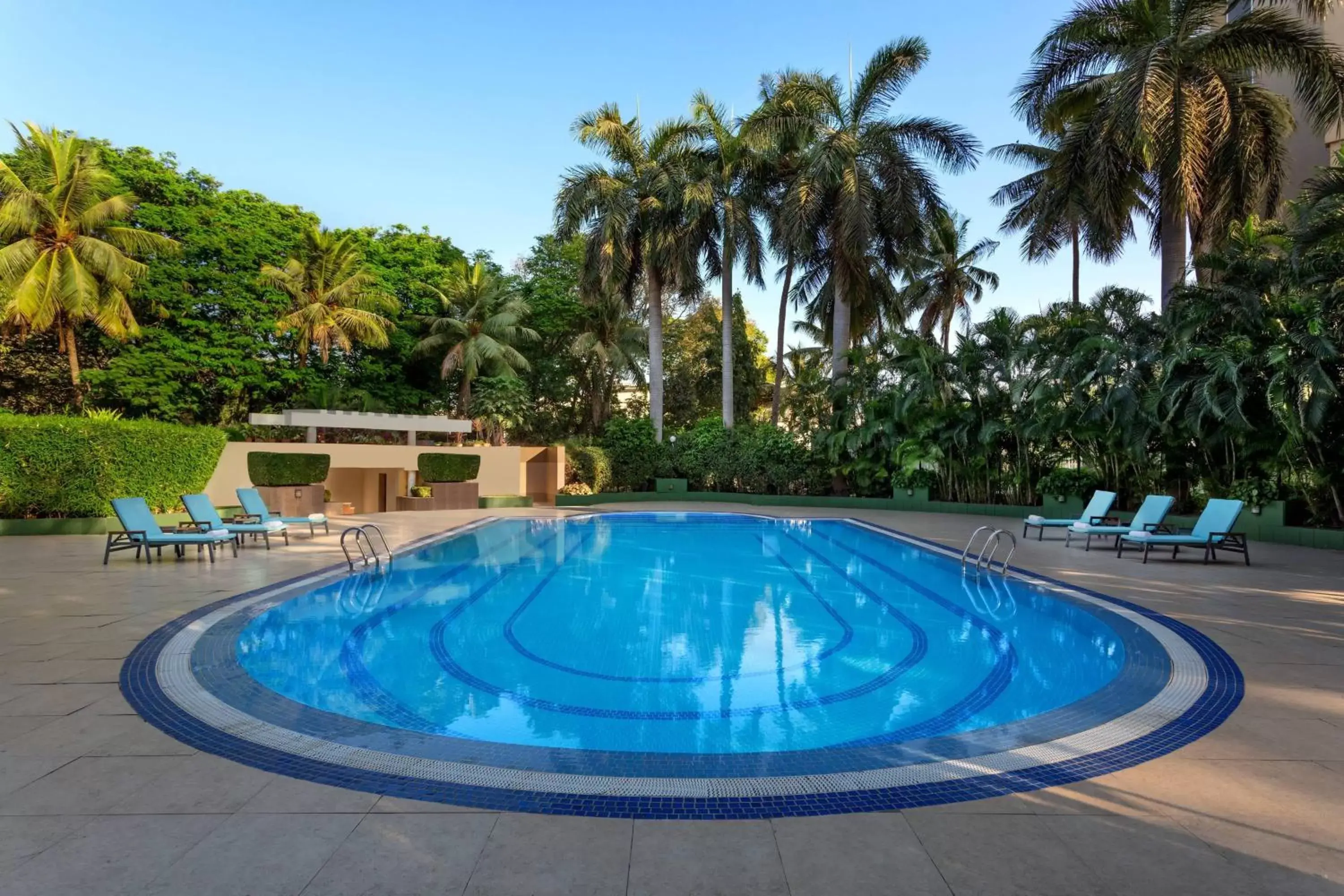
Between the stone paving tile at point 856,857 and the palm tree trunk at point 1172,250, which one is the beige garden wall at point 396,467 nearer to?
the palm tree trunk at point 1172,250

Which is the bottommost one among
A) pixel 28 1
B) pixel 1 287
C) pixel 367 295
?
pixel 1 287

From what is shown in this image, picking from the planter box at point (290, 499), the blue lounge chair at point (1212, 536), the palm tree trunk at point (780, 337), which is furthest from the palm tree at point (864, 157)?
the planter box at point (290, 499)

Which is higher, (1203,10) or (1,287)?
(1203,10)

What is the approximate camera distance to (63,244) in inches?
831

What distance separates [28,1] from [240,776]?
19.9 m

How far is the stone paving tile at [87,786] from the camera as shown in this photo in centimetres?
310

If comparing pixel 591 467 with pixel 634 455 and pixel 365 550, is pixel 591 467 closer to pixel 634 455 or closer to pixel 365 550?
pixel 634 455

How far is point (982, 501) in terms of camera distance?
60.4 feet

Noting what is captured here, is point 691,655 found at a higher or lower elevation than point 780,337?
lower

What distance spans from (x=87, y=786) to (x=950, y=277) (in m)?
29.9

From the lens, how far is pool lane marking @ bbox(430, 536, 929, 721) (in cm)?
499

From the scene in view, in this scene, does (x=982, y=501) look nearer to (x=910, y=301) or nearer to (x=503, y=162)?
(x=910, y=301)

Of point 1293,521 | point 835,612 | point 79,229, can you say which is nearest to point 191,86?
point 79,229

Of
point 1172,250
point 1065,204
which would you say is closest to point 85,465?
point 1065,204
